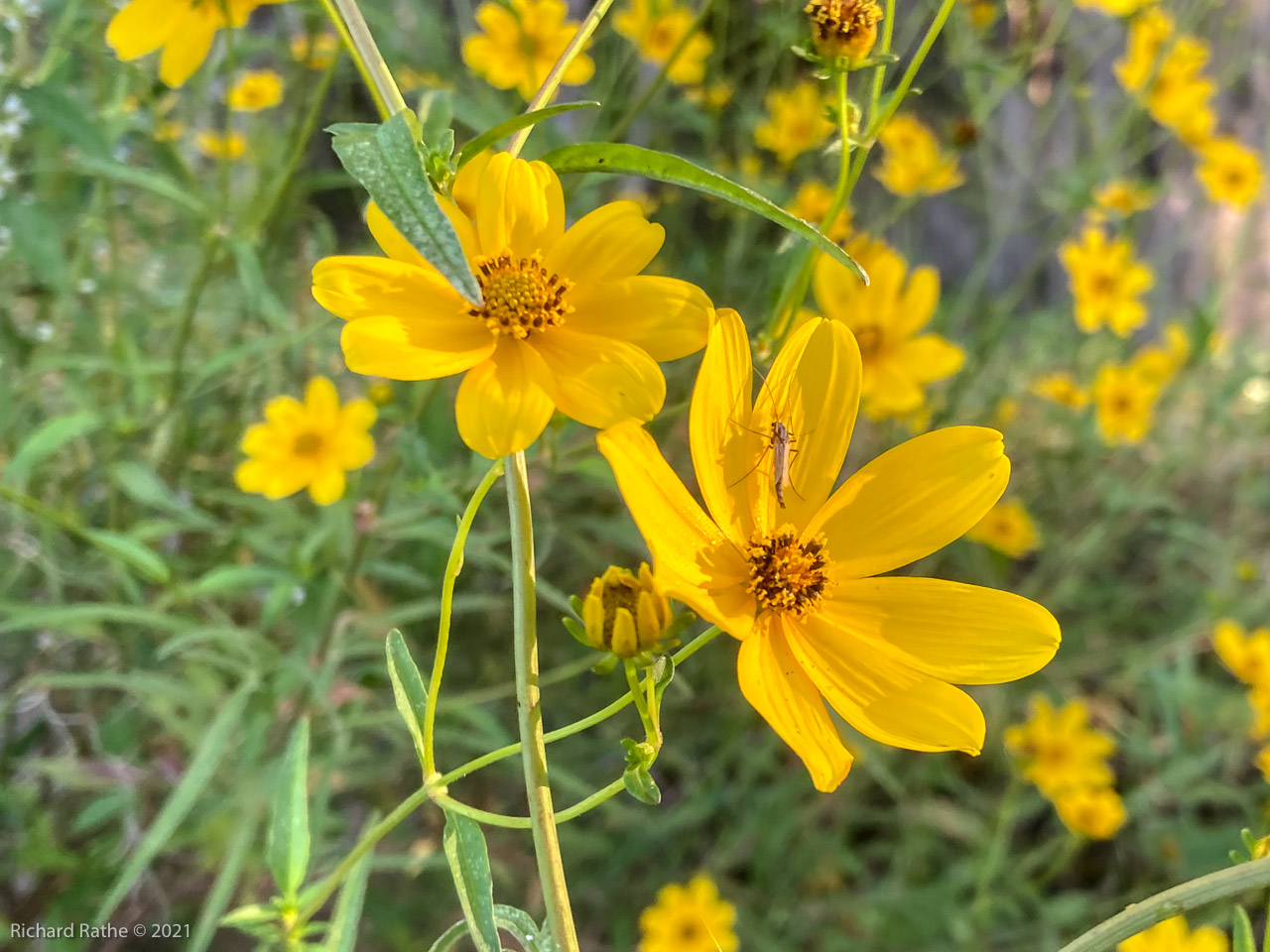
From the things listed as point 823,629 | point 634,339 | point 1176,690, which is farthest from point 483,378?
point 1176,690

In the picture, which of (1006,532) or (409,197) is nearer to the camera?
(409,197)

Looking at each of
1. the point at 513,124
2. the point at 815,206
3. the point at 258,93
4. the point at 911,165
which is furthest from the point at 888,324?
the point at 258,93

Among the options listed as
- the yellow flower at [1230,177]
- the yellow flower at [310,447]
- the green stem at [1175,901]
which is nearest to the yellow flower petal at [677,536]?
the green stem at [1175,901]

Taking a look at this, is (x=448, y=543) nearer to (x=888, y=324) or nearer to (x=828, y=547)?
(x=828, y=547)

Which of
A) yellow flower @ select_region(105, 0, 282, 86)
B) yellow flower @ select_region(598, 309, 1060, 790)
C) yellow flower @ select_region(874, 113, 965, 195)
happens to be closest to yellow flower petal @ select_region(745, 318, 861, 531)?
yellow flower @ select_region(598, 309, 1060, 790)

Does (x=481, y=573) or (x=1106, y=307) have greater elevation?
(x=1106, y=307)

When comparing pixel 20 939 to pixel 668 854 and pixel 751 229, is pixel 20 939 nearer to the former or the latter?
pixel 668 854

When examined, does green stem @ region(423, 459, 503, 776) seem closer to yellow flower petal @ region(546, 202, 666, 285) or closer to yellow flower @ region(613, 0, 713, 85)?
yellow flower petal @ region(546, 202, 666, 285)
